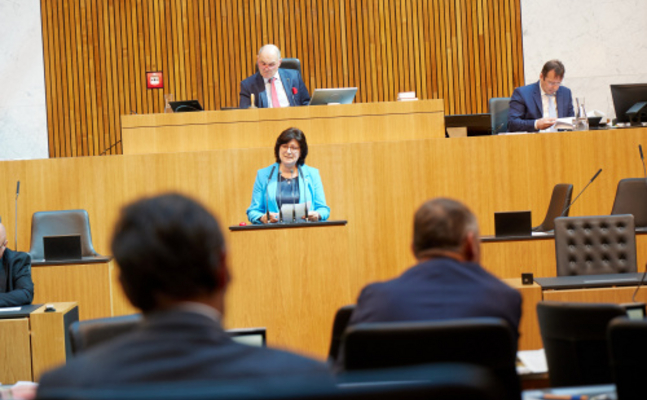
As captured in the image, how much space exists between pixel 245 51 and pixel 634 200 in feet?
17.6

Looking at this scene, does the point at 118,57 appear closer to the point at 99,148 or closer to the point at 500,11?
the point at 99,148

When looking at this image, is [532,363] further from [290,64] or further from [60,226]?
[290,64]

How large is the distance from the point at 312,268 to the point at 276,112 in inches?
77.2

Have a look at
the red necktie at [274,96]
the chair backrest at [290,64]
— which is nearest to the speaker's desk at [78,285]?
the red necktie at [274,96]

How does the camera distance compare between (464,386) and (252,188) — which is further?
(252,188)

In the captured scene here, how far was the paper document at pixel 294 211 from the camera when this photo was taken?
546 centimetres

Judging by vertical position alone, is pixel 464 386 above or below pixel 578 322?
above

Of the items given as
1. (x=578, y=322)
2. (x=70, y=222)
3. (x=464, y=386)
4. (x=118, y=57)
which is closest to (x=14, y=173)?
(x=70, y=222)

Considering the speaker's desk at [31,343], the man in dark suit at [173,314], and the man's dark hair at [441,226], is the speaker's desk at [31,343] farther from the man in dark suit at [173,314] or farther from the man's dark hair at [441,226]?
the man in dark suit at [173,314]

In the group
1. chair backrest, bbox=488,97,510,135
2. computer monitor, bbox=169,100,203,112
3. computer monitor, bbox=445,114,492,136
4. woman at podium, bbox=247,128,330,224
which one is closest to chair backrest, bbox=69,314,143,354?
woman at podium, bbox=247,128,330,224

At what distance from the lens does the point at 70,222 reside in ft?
21.1

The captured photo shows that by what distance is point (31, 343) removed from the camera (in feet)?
13.8

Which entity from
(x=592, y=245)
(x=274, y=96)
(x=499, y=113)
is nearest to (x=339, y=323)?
(x=592, y=245)

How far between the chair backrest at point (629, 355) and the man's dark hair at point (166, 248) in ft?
3.02
